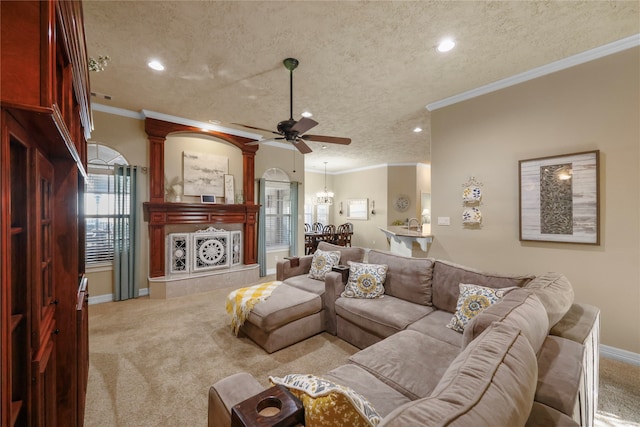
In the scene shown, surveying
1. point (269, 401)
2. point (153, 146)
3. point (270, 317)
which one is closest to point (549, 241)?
point (270, 317)

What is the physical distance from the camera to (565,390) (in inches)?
41.0

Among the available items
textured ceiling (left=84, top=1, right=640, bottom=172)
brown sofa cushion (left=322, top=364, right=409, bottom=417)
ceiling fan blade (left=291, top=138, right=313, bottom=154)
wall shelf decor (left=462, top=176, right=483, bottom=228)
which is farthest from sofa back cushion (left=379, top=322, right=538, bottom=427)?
wall shelf decor (left=462, top=176, right=483, bottom=228)

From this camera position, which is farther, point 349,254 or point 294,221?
point 294,221

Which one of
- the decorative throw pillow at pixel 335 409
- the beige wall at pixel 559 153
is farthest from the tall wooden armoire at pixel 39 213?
the beige wall at pixel 559 153

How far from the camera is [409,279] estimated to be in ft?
8.50

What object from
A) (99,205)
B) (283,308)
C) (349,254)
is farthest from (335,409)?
(99,205)

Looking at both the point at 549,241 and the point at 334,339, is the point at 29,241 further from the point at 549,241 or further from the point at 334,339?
the point at 549,241

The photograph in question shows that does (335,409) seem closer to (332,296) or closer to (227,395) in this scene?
(227,395)

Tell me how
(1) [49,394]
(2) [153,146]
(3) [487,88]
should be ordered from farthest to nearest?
(2) [153,146] < (3) [487,88] < (1) [49,394]

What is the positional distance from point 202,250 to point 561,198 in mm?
5000

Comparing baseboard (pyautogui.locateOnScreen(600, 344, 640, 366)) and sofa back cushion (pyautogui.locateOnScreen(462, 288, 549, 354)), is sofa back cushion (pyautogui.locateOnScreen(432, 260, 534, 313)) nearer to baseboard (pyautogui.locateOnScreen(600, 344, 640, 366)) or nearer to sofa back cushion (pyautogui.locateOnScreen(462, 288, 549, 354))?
sofa back cushion (pyautogui.locateOnScreen(462, 288, 549, 354))

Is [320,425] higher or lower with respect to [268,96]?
lower

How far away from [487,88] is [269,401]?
388 cm

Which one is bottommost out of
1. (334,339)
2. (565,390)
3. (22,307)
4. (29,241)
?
(334,339)
